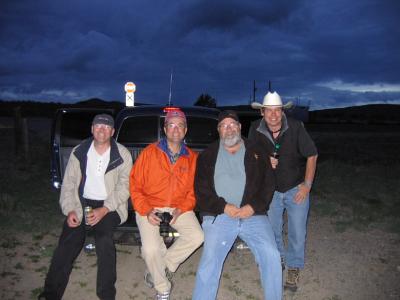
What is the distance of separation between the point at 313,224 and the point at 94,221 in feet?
14.0

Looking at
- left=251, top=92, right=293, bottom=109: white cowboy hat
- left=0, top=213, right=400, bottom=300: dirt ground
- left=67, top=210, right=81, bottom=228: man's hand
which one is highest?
left=251, top=92, right=293, bottom=109: white cowboy hat

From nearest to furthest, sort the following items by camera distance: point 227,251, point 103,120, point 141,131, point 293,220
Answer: point 227,251
point 103,120
point 293,220
point 141,131

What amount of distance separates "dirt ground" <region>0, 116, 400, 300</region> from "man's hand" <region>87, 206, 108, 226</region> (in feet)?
2.80

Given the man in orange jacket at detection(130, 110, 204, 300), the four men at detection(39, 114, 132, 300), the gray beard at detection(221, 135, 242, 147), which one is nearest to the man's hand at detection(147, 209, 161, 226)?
the man in orange jacket at detection(130, 110, 204, 300)

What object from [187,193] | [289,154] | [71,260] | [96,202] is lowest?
[71,260]

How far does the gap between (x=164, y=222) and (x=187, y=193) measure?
39cm

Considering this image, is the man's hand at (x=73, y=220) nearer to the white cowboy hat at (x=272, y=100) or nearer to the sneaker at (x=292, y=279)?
the white cowboy hat at (x=272, y=100)

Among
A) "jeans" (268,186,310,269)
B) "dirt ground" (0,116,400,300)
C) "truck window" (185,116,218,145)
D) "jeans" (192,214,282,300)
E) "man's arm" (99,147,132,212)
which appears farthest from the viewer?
"truck window" (185,116,218,145)

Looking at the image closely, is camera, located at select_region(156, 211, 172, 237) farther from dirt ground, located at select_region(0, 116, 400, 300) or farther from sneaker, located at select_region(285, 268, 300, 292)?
sneaker, located at select_region(285, 268, 300, 292)

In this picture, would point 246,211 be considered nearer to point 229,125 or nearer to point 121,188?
point 229,125

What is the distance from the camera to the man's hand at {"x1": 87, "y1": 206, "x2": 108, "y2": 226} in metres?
4.04

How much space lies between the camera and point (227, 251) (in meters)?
3.86

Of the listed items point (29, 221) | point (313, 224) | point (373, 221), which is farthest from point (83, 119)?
point (373, 221)

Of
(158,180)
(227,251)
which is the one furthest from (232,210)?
(158,180)
